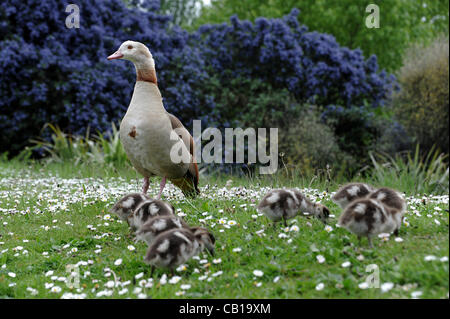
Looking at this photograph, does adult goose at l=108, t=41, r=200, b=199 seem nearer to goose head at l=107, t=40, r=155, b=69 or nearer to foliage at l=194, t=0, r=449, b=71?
goose head at l=107, t=40, r=155, b=69

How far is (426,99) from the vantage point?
18172mm

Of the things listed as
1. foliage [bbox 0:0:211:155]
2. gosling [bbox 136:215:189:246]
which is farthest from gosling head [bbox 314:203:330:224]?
foliage [bbox 0:0:211:155]

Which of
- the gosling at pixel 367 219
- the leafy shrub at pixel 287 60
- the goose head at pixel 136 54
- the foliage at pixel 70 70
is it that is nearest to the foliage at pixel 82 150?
the foliage at pixel 70 70

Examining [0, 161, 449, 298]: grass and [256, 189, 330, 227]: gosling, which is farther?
[256, 189, 330, 227]: gosling

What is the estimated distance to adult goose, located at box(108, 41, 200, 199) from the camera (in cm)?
695

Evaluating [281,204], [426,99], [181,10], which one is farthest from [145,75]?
[181,10]

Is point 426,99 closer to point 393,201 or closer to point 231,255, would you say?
point 393,201

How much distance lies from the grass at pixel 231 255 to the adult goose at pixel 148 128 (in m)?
0.80

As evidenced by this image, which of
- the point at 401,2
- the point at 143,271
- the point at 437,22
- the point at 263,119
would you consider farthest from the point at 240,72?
the point at 437,22

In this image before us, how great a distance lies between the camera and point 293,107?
16656 millimetres

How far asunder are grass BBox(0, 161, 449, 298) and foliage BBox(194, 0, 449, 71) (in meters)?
18.2

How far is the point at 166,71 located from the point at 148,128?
396 inches

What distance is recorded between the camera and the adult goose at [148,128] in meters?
6.95

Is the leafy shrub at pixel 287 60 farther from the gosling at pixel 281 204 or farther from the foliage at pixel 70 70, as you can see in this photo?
the gosling at pixel 281 204
